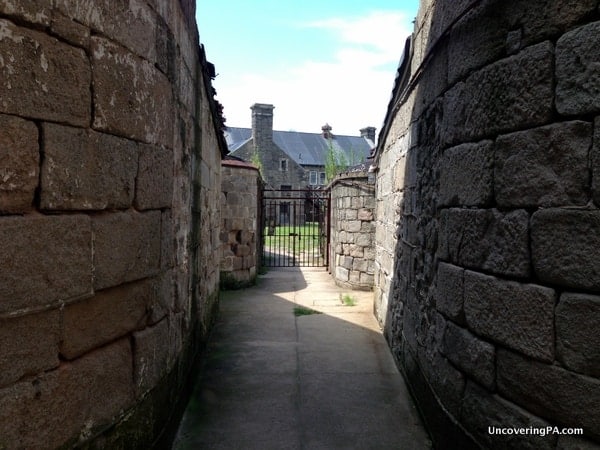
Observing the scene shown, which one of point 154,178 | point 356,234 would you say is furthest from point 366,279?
point 154,178

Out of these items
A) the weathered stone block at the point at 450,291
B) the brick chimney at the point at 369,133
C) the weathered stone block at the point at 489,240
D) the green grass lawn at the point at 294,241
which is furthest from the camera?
the brick chimney at the point at 369,133

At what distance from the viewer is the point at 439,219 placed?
288 cm

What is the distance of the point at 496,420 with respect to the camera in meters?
2.12

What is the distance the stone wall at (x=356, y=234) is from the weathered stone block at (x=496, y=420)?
5845 mm

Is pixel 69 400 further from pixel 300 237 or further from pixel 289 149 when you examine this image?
pixel 289 149

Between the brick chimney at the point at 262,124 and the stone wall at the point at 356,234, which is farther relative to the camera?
the brick chimney at the point at 262,124

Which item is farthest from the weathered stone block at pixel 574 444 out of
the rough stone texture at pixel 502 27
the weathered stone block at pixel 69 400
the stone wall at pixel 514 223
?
the weathered stone block at pixel 69 400

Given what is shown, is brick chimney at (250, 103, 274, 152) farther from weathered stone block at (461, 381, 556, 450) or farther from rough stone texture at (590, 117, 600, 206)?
rough stone texture at (590, 117, 600, 206)

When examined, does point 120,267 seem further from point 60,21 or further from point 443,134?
point 443,134

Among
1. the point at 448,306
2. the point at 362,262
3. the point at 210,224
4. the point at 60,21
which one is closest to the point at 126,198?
the point at 60,21

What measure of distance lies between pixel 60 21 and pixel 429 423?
3084 mm

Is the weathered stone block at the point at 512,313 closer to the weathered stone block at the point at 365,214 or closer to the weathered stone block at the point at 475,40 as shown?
the weathered stone block at the point at 475,40

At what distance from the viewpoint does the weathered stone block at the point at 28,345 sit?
150cm

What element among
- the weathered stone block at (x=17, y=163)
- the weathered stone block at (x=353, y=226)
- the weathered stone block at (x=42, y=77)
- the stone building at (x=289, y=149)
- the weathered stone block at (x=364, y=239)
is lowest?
the weathered stone block at (x=364, y=239)
